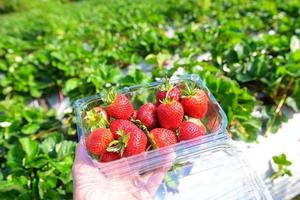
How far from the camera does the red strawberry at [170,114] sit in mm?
1274

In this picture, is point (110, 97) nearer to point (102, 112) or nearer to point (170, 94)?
point (102, 112)

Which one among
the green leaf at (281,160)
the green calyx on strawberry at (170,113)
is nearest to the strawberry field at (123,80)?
the green leaf at (281,160)

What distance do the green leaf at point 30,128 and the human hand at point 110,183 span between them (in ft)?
3.04

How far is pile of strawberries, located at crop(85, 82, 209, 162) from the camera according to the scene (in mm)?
1217

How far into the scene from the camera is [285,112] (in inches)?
84.5

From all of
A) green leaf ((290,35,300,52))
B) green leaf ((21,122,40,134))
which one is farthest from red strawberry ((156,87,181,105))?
green leaf ((290,35,300,52))

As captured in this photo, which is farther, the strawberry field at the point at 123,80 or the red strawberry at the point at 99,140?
the strawberry field at the point at 123,80

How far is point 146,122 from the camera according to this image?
1331 millimetres

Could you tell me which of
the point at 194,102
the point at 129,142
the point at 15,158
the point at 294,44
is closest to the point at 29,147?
the point at 15,158

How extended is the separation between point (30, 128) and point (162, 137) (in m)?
1.18

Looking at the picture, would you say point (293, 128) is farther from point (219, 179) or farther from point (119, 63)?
point (119, 63)

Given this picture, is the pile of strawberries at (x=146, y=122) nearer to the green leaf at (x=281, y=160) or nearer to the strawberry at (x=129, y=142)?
the strawberry at (x=129, y=142)

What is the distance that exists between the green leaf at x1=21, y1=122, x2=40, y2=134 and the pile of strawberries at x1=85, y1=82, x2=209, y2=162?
0.91 metres

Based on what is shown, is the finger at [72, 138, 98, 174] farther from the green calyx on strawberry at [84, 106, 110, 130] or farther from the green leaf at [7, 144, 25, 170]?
the green leaf at [7, 144, 25, 170]
